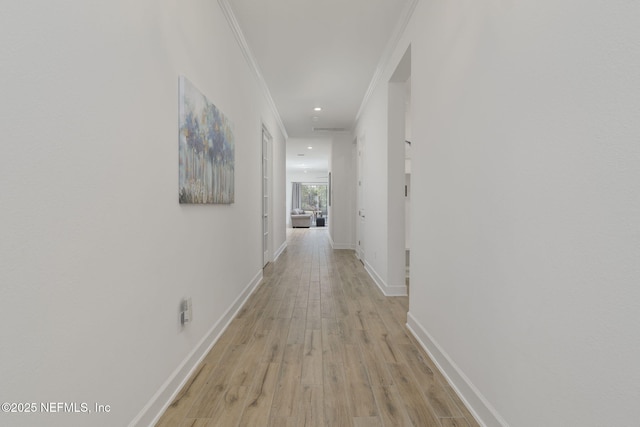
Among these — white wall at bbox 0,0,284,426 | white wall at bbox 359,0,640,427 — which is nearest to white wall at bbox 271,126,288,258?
white wall at bbox 0,0,284,426

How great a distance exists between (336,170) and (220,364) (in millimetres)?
5869

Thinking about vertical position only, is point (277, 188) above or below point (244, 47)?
below

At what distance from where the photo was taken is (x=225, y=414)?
1591mm

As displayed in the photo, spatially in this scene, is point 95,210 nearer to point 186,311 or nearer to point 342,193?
point 186,311

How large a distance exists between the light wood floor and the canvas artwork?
3.57 ft

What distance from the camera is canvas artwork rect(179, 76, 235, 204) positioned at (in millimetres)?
1880

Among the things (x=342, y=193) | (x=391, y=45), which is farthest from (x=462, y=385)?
(x=342, y=193)

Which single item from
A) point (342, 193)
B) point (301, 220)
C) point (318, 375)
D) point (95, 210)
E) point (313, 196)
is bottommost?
point (318, 375)

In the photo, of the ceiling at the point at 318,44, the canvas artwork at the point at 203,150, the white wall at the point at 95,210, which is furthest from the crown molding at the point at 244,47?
the canvas artwork at the point at 203,150

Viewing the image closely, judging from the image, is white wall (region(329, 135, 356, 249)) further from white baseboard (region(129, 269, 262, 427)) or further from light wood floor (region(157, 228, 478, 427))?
white baseboard (region(129, 269, 262, 427))

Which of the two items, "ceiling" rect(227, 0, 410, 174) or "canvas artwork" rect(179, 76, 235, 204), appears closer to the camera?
"canvas artwork" rect(179, 76, 235, 204)

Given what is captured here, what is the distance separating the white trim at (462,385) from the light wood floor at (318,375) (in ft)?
0.13

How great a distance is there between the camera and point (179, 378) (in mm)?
1807

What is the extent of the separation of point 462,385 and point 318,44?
326 cm
